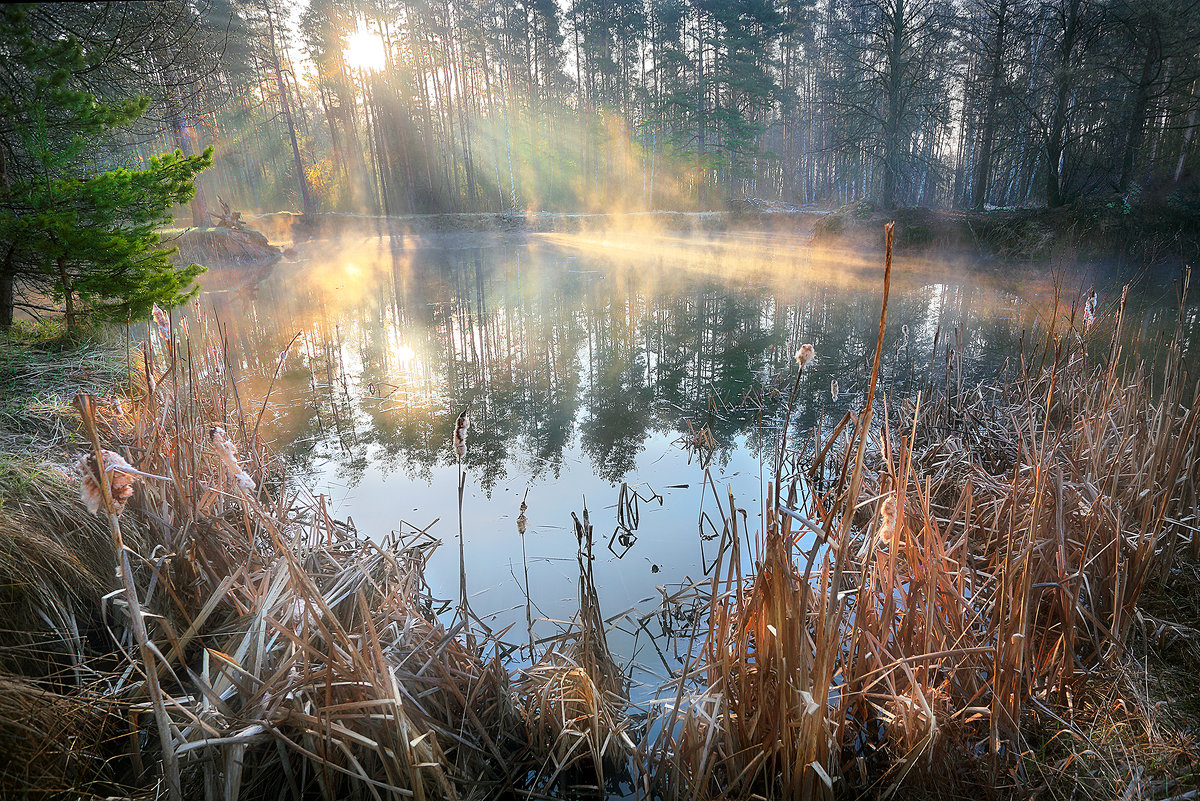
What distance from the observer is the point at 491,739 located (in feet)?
6.71

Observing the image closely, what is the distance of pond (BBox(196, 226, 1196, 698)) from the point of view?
362cm

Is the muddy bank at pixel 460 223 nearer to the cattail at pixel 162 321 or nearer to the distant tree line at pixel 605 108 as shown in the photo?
the distant tree line at pixel 605 108

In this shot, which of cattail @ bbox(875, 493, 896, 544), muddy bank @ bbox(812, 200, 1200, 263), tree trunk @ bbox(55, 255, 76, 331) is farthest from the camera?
muddy bank @ bbox(812, 200, 1200, 263)

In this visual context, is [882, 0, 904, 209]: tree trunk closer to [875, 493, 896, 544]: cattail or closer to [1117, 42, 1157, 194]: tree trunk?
[1117, 42, 1157, 194]: tree trunk

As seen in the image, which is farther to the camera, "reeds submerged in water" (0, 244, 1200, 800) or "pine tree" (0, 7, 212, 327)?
"pine tree" (0, 7, 212, 327)

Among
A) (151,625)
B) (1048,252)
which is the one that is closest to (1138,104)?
(1048,252)

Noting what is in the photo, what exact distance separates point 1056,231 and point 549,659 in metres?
14.9

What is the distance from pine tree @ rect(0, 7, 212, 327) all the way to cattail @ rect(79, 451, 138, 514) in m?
4.04

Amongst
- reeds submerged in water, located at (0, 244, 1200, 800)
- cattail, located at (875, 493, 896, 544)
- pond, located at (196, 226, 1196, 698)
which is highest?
cattail, located at (875, 493, 896, 544)

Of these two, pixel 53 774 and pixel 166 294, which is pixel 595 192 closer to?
pixel 166 294

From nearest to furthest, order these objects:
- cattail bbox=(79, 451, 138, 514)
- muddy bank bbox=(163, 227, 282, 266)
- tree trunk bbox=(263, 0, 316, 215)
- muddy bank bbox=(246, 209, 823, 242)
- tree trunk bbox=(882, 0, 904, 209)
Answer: cattail bbox=(79, 451, 138, 514) < muddy bank bbox=(163, 227, 282, 266) < tree trunk bbox=(882, 0, 904, 209) < tree trunk bbox=(263, 0, 316, 215) < muddy bank bbox=(246, 209, 823, 242)

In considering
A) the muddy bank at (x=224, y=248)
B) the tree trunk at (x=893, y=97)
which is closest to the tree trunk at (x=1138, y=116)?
the tree trunk at (x=893, y=97)

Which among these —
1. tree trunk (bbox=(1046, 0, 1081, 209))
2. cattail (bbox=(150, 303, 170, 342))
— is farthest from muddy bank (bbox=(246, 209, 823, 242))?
cattail (bbox=(150, 303, 170, 342))

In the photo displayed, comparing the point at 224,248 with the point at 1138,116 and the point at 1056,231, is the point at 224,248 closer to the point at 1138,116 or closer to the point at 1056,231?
the point at 1056,231
